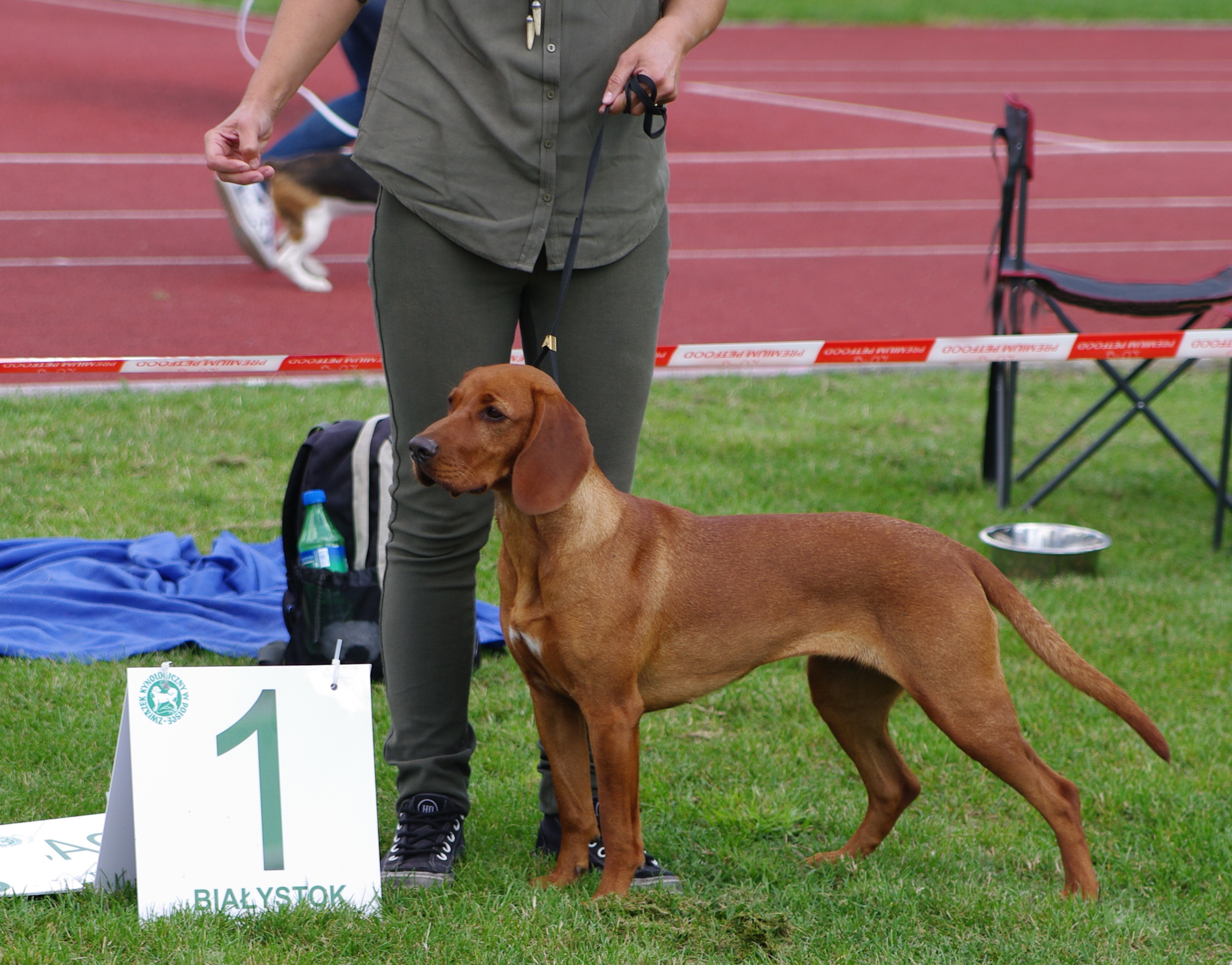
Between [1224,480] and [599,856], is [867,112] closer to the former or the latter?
[1224,480]

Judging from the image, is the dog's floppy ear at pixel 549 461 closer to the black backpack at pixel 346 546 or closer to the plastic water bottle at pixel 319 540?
the black backpack at pixel 346 546

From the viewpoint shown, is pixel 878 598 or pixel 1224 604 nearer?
pixel 878 598

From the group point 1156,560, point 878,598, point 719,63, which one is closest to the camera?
point 878,598

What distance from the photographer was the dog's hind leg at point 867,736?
3189 mm

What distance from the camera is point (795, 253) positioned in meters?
11.2

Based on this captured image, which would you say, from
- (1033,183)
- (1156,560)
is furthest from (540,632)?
(1033,183)

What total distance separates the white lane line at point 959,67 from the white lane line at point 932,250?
10085mm

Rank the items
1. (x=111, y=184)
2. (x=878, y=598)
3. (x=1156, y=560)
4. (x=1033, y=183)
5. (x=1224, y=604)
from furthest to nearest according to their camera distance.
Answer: (x=1033, y=183)
(x=111, y=184)
(x=1156, y=560)
(x=1224, y=604)
(x=878, y=598)

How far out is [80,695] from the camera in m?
3.89

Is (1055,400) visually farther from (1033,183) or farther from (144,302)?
(1033,183)

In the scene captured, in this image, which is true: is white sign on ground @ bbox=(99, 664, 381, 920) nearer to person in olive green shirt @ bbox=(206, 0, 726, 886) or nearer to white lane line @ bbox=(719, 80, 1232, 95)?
person in olive green shirt @ bbox=(206, 0, 726, 886)

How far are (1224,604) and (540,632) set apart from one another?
337 cm

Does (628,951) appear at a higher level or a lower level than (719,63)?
lower

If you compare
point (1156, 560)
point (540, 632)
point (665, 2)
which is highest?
point (665, 2)
